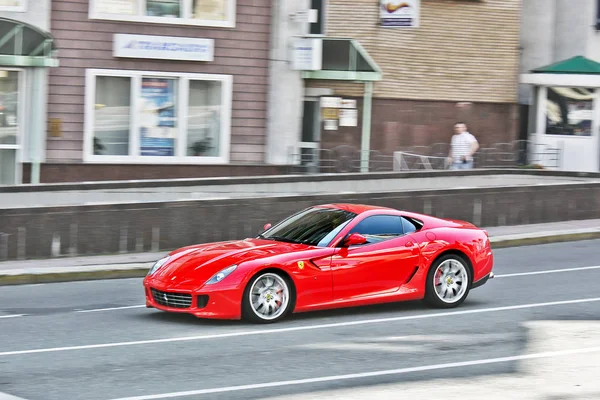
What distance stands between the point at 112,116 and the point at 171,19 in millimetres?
2574

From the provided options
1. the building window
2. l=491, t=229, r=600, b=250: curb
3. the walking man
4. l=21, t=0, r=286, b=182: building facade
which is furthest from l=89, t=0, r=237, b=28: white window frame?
l=491, t=229, r=600, b=250: curb

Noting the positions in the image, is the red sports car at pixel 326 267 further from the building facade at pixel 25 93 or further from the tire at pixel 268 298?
the building facade at pixel 25 93

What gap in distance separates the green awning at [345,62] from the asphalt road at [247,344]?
12.8 meters

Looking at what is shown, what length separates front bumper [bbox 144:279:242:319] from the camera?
10539mm

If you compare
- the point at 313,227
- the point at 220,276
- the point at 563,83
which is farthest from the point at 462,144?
the point at 220,276

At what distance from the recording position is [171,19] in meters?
23.8

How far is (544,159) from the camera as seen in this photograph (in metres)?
29.3

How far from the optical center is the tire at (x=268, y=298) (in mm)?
10695

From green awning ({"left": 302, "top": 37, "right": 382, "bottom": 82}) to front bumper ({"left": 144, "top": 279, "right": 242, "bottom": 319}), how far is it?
15.6m

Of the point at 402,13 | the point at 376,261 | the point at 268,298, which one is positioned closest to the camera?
the point at 268,298

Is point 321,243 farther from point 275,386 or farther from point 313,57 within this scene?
point 313,57

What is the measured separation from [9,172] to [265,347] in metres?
14.5

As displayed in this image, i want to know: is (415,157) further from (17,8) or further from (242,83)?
(17,8)

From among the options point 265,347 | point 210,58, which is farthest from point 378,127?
point 265,347
